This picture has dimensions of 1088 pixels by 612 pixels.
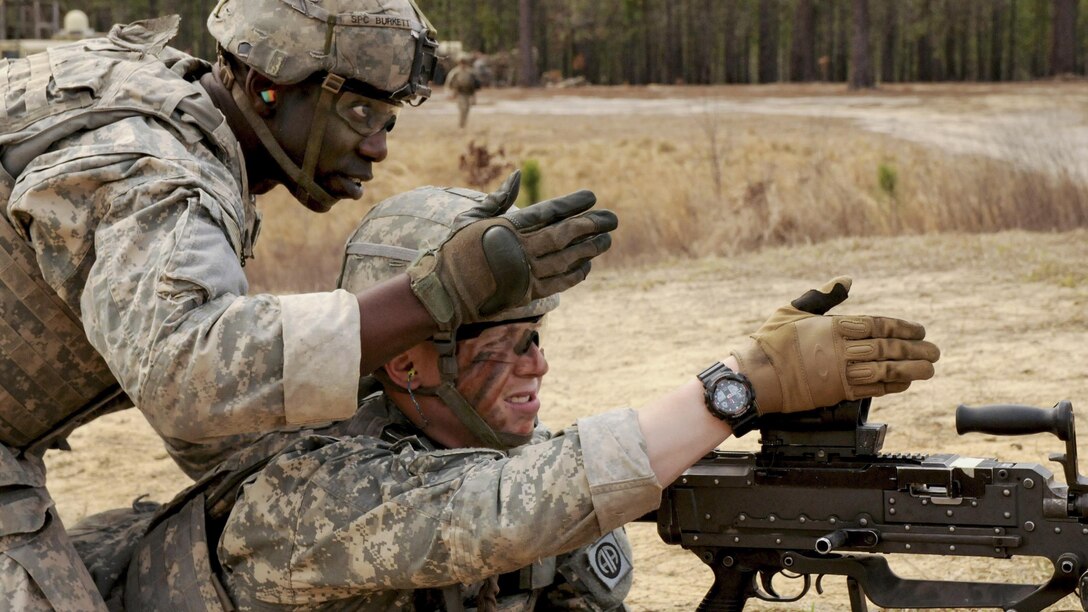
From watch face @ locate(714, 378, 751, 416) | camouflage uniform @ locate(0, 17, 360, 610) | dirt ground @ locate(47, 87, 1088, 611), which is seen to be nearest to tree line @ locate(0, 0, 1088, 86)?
dirt ground @ locate(47, 87, 1088, 611)

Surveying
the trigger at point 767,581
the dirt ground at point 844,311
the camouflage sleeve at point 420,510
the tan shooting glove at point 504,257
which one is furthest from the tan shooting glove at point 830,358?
the dirt ground at point 844,311

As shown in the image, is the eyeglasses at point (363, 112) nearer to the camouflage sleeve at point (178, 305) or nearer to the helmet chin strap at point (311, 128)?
the helmet chin strap at point (311, 128)

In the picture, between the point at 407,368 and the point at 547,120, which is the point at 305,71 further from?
the point at 547,120

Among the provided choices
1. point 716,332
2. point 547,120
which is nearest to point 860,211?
point 716,332

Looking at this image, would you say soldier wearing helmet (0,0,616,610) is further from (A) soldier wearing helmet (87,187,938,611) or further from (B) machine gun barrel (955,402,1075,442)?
(B) machine gun barrel (955,402,1075,442)

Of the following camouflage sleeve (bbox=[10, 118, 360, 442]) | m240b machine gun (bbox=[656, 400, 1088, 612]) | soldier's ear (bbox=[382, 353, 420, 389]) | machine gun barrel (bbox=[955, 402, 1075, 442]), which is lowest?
m240b machine gun (bbox=[656, 400, 1088, 612])

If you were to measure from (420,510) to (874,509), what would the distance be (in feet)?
3.48

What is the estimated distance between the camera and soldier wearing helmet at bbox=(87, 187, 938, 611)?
118 inches

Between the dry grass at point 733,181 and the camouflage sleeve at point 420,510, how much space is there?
10.5 m

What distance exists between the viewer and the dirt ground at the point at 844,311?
6211 mm

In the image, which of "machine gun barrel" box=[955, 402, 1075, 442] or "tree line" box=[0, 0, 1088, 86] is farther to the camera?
"tree line" box=[0, 0, 1088, 86]

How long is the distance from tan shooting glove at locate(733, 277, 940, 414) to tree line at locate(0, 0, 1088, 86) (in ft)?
124

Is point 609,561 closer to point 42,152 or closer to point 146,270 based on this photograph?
point 146,270

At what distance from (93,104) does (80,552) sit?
4.30 feet
